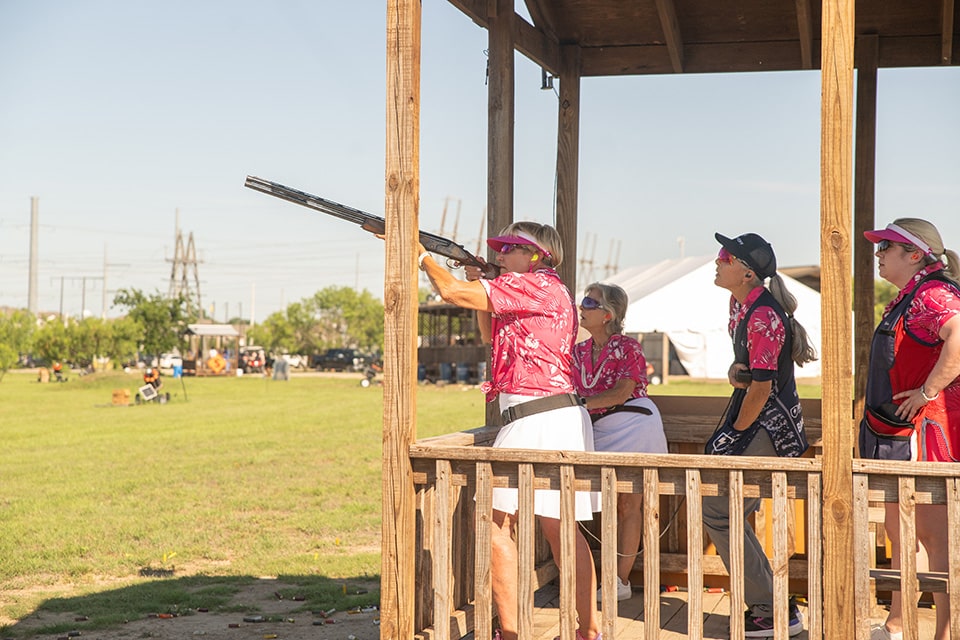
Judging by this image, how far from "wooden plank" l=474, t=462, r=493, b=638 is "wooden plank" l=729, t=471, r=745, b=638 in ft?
2.96

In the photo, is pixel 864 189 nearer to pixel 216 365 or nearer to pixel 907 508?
pixel 907 508

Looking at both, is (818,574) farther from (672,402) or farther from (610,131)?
(610,131)

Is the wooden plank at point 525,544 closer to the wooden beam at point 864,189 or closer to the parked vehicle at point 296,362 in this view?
the wooden beam at point 864,189

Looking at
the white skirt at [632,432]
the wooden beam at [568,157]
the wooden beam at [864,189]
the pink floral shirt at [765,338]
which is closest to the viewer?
the pink floral shirt at [765,338]

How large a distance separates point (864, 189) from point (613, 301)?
6.08 ft

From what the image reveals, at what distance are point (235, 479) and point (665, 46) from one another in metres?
9.55

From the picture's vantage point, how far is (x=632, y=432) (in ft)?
18.8

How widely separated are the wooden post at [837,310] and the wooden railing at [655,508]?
0.14 feet

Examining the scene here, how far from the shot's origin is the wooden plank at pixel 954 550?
3742mm

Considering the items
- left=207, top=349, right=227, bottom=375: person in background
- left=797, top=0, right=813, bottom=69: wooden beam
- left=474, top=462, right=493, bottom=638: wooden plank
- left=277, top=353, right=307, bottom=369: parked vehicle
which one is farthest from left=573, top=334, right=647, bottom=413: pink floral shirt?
left=277, top=353, right=307, bottom=369: parked vehicle

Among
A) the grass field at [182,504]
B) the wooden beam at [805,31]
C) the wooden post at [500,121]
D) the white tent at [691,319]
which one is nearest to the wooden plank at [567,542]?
the wooden post at [500,121]

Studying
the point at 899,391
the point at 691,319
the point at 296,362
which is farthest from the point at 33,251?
the point at 899,391

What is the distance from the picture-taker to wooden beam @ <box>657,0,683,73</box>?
6.36 m

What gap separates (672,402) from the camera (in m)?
6.46
